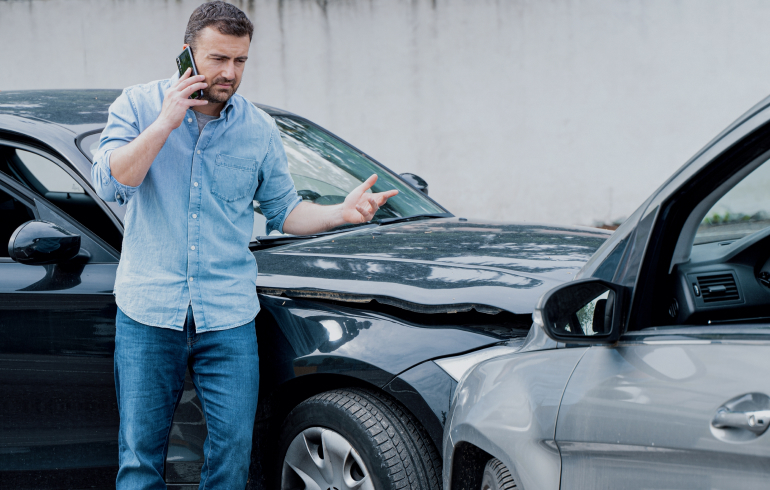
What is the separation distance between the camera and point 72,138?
3.07m

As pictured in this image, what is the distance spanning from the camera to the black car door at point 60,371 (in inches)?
113

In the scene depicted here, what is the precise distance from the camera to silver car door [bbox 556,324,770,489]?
1.29 metres

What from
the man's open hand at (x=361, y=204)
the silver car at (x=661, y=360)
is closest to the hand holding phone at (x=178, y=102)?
the man's open hand at (x=361, y=204)

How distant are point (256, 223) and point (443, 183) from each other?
7036mm

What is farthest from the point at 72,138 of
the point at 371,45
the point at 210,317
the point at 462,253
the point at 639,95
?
the point at 639,95

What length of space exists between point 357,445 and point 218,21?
4.37ft

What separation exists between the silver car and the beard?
1176 millimetres

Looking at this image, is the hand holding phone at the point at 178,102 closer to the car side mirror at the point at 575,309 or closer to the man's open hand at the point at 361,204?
the man's open hand at the point at 361,204

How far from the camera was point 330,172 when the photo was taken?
3715 millimetres

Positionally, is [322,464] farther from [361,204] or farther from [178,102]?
[178,102]

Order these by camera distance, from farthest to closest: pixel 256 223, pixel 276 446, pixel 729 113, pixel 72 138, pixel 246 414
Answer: pixel 729 113, pixel 256 223, pixel 72 138, pixel 276 446, pixel 246 414

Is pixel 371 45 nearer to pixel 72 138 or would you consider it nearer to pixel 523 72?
pixel 523 72

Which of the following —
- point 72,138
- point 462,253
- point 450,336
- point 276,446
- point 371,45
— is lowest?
point 276,446

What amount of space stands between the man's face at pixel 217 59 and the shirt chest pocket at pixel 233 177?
0.21 m
